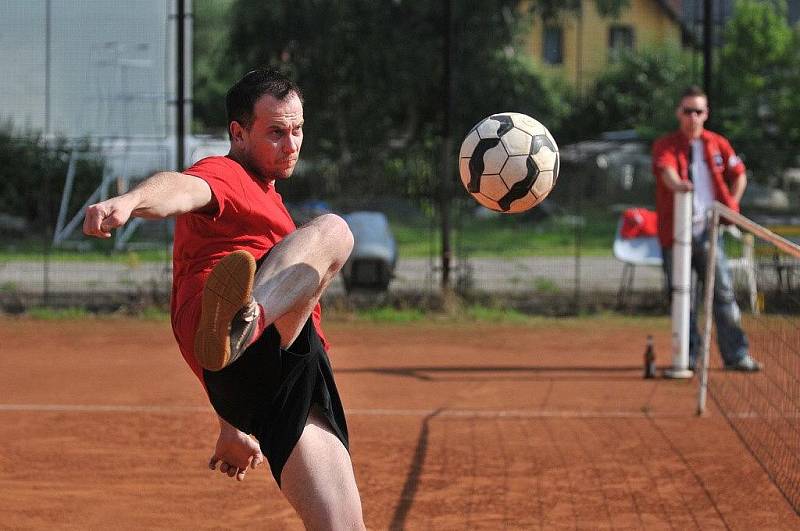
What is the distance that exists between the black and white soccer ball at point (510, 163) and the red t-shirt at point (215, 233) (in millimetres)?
1516

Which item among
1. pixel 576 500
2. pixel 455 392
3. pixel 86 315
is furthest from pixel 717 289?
pixel 86 315

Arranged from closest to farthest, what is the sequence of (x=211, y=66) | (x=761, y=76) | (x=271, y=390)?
(x=271, y=390) → (x=761, y=76) → (x=211, y=66)

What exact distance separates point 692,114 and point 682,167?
0.45 m

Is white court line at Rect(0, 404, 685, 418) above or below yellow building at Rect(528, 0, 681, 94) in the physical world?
below

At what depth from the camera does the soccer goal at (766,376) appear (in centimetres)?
720

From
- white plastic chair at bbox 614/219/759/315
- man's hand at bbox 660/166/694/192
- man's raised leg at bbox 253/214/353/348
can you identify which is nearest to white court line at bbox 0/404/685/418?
man's hand at bbox 660/166/694/192

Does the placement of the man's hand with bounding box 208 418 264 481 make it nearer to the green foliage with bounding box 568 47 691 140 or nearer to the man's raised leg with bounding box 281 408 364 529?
the man's raised leg with bounding box 281 408 364 529

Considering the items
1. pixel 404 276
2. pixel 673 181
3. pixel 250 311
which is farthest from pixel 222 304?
pixel 404 276

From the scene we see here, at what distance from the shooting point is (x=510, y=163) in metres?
5.23

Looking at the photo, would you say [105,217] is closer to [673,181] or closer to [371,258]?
[673,181]

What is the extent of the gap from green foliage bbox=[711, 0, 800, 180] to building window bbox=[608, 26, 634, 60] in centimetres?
325

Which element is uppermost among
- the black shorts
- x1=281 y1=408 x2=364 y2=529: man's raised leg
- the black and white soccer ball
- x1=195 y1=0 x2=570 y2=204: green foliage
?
x1=195 y1=0 x2=570 y2=204: green foliage

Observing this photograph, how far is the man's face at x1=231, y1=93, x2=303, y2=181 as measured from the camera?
393 centimetres

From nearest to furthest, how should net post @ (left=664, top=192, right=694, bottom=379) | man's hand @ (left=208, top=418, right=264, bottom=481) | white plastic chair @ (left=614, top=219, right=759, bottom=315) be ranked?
man's hand @ (left=208, top=418, right=264, bottom=481), net post @ (left=664, top=192, right=694, bottom=379), white plastic chair @ (left=614, top=219, right=759, bottom=315)
